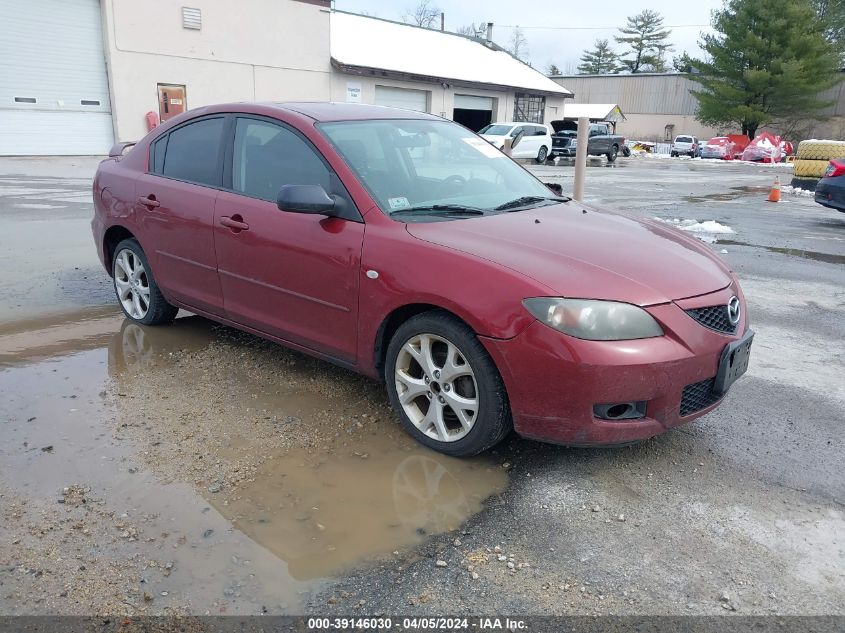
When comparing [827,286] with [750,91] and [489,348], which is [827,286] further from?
[750,91]

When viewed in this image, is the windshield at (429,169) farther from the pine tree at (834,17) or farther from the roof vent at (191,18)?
the pine tree at (834,17)

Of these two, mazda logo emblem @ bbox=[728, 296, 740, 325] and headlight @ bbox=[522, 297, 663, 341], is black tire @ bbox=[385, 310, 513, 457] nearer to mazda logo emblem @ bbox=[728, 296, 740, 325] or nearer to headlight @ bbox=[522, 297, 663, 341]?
headlight @ bbox=[522, 297, 663, 341]

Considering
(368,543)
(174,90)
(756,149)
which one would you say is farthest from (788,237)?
(756,149)

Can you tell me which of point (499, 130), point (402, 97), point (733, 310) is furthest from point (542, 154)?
point (733, 310)

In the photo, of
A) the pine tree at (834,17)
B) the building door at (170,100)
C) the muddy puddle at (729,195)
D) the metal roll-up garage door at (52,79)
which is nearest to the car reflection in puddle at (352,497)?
the muddy puddle at (729,195)

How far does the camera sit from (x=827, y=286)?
7.13 meters

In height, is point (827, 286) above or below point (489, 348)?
below

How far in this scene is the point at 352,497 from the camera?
3113 mm

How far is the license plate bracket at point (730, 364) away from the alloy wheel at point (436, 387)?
3.69 ft

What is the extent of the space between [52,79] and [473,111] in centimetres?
2076

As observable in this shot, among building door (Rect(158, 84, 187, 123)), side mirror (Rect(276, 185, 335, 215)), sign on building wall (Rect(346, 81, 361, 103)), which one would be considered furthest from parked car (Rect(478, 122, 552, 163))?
side mirror (Rect(276, 185, 335, 215))

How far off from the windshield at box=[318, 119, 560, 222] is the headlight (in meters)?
0.93

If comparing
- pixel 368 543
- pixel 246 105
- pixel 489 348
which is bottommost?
pixel 368 543

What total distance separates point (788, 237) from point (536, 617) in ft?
32.3
